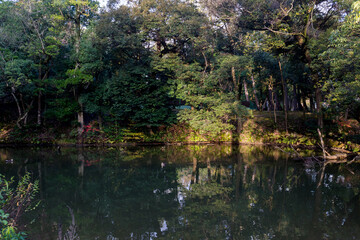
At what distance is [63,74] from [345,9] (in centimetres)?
2022

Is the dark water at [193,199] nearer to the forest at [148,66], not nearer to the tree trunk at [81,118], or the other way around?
the forest at [148,66]

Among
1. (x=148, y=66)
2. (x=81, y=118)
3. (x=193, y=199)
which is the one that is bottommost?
(x=193, y=199)

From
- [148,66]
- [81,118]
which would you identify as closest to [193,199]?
[148,66]

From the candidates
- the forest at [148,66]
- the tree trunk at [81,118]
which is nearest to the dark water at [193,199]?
the forest at [148,66]

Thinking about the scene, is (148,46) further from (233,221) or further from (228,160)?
(233,221)

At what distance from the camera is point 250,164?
1316 cm

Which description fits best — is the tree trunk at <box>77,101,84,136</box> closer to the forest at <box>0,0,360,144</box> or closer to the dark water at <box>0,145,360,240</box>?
the forest at <box>0,0,360,144</box>

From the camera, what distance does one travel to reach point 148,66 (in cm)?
2053

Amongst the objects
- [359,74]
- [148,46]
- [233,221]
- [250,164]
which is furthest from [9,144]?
[359,74]

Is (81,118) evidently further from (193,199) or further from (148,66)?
(193,199)

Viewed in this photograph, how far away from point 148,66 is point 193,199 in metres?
14.5

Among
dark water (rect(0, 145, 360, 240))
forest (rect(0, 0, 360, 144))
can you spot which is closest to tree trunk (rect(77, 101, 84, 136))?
forest (rect(0, 0, 360, 144))

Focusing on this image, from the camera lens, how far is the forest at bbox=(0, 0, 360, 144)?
54.6 feet

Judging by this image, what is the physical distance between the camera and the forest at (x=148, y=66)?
1664cm
